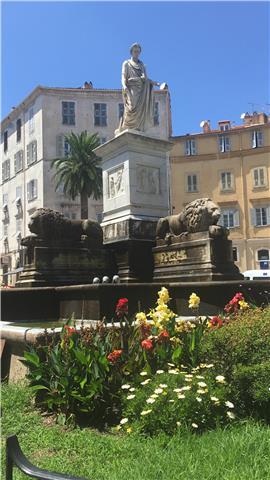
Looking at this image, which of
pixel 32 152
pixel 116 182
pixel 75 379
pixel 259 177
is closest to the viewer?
pixel 75 379

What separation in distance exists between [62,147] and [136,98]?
4629 cm

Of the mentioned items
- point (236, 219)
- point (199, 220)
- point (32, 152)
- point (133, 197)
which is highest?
point (32, 152)

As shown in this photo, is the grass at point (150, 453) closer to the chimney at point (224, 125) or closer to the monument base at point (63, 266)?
the monument base at point (63, 266)

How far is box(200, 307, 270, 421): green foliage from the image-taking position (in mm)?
3982

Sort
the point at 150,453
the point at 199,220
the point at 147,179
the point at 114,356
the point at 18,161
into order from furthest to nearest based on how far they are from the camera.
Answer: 1. the point at 18,161
2. the point at 147,179
3. the point at 199,220
4. the point at 114,356
5. the point at 150,453

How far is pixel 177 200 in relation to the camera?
5900cm

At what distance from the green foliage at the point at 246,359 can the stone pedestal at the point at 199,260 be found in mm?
4409

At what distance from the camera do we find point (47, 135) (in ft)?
188

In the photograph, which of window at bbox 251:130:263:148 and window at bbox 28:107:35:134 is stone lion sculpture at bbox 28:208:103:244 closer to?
window at bbox 251:130:263:148

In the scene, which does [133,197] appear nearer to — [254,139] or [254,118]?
[254,139]

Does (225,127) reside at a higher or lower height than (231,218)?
higher

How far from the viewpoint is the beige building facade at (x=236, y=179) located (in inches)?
2162

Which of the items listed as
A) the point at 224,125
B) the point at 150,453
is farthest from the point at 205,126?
the point at 150,453

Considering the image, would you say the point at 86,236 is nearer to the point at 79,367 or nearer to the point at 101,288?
the point at 101,288
